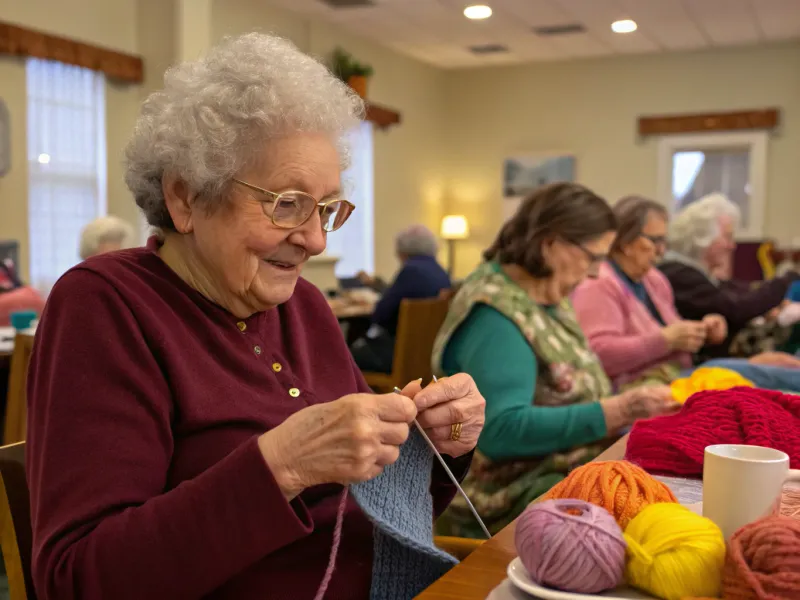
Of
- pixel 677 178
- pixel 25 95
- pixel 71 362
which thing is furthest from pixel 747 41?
pixel 71 362

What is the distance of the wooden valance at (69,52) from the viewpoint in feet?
15.8

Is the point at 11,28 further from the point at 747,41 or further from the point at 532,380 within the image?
the point at 747,41

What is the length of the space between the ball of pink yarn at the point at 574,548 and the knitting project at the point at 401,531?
27cm

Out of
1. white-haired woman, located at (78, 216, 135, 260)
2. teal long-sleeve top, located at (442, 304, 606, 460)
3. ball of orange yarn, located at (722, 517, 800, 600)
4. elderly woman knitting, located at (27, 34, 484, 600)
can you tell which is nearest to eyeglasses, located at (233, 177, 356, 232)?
elderly woman knitting, located at (27, 34, 484, 600)

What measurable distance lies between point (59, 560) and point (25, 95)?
473cm

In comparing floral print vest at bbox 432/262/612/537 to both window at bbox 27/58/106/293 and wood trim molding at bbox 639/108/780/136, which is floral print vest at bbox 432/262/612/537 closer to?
window at bbox 27/58/106/293

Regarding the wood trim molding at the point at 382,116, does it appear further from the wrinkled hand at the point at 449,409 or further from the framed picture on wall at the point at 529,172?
the wrinkled hand at the point at 449,409

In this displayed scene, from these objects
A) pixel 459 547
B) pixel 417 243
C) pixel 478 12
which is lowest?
pixel 459 547

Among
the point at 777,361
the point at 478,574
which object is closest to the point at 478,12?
the point at 777,361

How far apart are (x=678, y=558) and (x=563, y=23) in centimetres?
699

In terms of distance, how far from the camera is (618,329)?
2.78m

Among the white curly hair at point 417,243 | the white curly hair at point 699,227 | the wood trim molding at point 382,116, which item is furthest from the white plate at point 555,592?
the wood trim molding at point 382,116

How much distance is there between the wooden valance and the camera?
15.8 feet

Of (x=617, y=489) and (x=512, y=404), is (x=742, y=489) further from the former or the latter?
(x=512, y=404)
